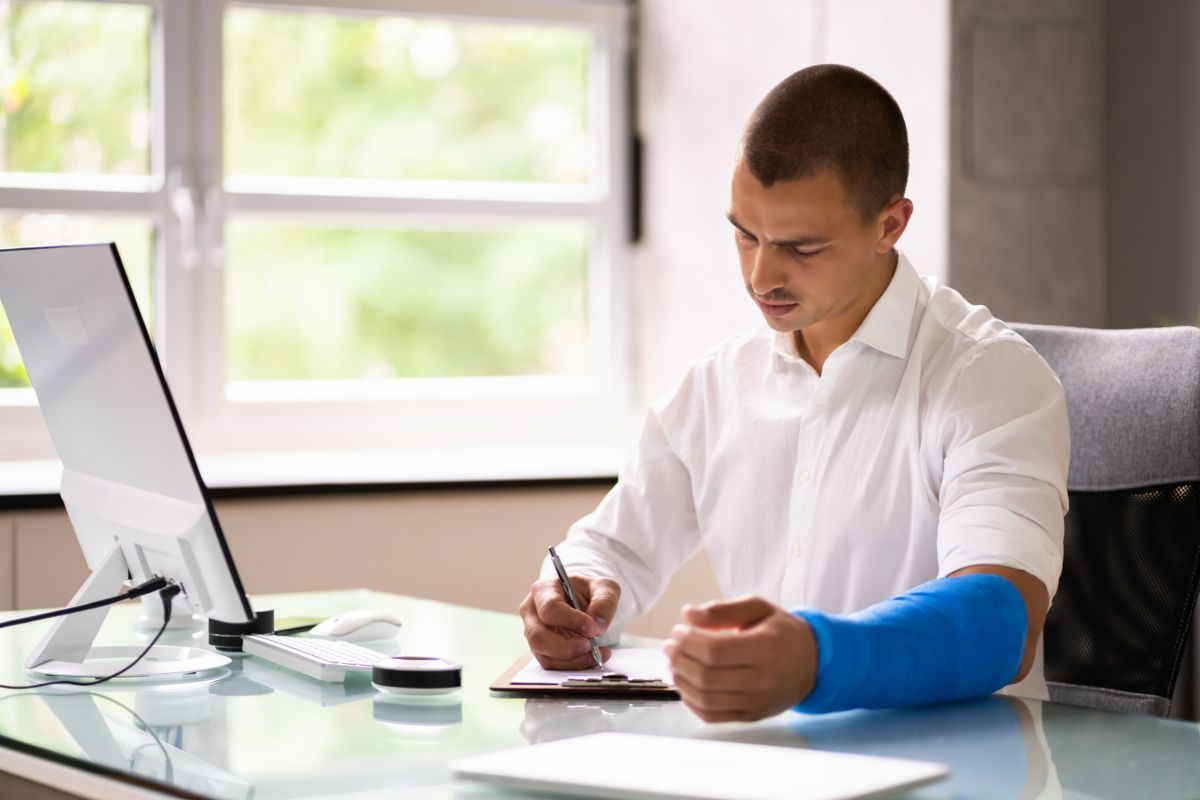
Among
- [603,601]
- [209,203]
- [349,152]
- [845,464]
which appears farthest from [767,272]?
[349,152]

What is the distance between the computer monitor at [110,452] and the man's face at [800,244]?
0.60 meters

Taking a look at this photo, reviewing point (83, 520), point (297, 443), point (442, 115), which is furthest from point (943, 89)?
point (83, 520)

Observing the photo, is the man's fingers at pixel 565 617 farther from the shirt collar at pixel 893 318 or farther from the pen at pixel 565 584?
the shirt collar at pixel 893 318

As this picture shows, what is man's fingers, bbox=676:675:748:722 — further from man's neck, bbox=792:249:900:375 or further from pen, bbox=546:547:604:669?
man's neck, bbox=792:249:900:375

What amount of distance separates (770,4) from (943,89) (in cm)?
53

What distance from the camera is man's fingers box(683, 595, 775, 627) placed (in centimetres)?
108

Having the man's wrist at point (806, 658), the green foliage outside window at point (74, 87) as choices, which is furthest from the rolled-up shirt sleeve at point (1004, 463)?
the green foliage outside window at point (74, 87)

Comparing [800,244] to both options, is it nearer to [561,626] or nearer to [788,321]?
[788,321]

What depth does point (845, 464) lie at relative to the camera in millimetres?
1611

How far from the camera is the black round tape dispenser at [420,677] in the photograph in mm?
1297

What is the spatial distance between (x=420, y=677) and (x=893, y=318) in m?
0.66

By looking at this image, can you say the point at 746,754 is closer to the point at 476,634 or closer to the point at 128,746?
the point at 128,746

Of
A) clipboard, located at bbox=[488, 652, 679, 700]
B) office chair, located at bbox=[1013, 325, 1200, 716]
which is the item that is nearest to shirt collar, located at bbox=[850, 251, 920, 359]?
office chair, located at bbox=[1013, 325, 1200, 716]

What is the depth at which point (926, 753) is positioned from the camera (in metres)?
1.08
